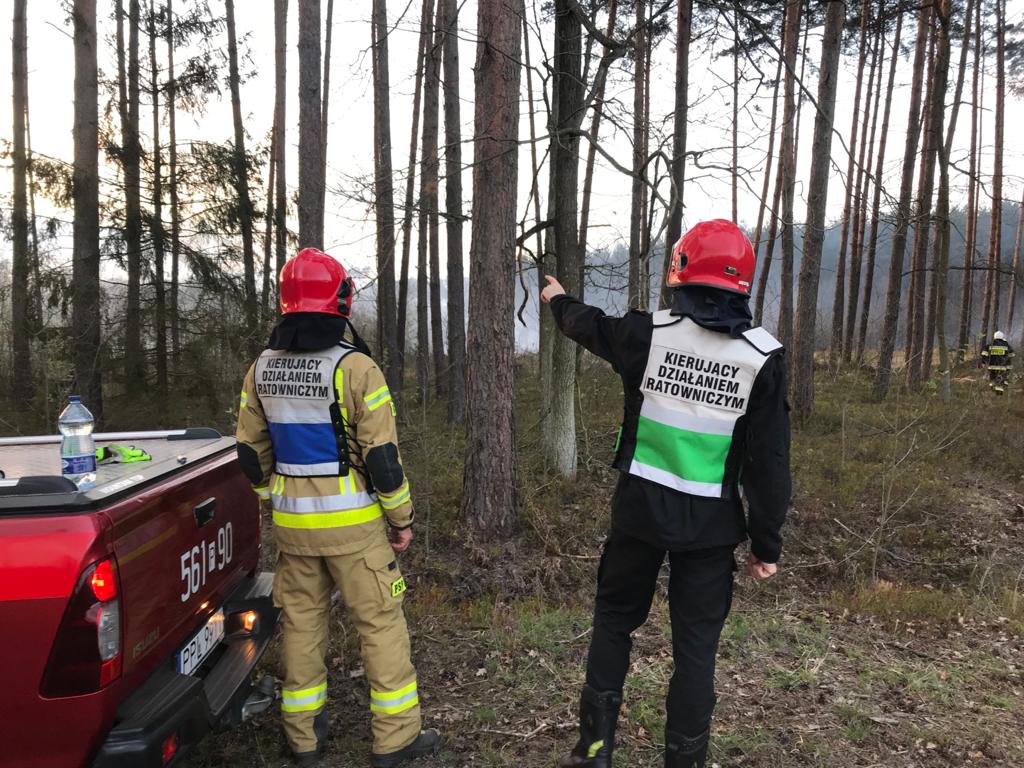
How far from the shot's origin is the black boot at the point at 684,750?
2.54 metres

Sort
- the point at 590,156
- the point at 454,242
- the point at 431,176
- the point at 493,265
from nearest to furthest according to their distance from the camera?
the point at 493,265 < the point at 431,176 < the point at 454,242 < the point at 590,156

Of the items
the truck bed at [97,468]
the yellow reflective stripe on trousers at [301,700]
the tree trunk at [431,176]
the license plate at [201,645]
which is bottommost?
the yellow reflective stripe on trousers at [301,700]

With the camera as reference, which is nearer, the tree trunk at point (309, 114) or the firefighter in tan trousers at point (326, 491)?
the firefighter in tan trousers at point (326, 491)

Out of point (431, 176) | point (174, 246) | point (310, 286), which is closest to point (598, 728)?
point (310, 286)

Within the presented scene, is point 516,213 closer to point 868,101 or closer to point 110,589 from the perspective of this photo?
point 110,589

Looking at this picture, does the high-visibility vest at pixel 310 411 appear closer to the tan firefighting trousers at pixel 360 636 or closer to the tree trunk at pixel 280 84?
the tan firefighting trousers at pixel 360 636

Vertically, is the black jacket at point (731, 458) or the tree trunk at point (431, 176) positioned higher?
the tree trunk at point (431, 176)

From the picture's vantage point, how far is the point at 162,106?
37.1ft

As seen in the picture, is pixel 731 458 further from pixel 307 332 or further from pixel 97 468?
pixel 97 468

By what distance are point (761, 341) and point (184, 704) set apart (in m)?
2.35

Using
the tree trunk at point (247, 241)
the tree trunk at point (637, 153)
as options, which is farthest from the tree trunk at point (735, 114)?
the tree trunk at point (247, 241)

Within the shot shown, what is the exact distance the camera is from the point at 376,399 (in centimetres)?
272

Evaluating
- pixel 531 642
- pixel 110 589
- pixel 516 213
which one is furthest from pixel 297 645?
pixel 516 213

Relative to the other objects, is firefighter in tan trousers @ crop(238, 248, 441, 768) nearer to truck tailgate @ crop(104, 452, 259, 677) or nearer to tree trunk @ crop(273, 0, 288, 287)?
truck tailgate @ crop(104, 452, 259, 677)
